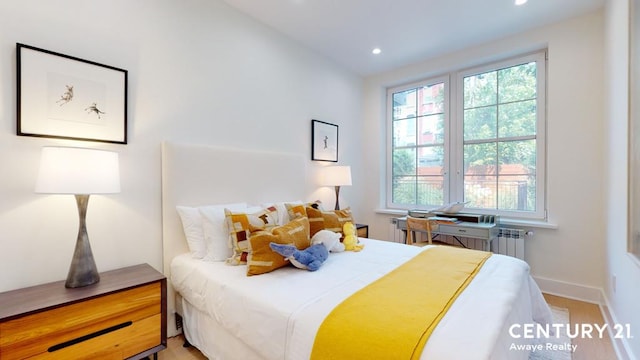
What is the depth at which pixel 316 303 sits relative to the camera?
51.6 inches

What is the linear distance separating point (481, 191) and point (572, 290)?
1266 millimetres

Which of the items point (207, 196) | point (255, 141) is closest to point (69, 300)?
point (207, 196)

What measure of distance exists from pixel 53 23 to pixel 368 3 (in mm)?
2277

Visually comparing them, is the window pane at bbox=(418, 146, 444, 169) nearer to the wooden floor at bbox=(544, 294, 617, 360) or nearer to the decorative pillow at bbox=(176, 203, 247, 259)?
the wooden floor at bbox=(544, 294, 617, 360)

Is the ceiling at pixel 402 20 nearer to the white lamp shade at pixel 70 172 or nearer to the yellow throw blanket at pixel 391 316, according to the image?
the white lamp shade at pixel 70 172

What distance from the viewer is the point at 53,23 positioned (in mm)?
1678

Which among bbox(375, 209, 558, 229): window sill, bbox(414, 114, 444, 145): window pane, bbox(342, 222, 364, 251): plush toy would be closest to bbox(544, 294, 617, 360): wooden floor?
bbox(375, 209, 558, 229): window sill

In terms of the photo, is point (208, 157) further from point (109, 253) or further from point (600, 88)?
point (600, 88)

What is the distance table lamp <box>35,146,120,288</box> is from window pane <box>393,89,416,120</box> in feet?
11.7

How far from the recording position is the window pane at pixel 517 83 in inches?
125

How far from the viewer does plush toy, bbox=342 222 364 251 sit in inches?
94.0

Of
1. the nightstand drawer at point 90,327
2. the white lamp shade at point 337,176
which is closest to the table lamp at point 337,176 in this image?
A: the white lamp shade at point 337,176

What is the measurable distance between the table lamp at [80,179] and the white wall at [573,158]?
12.5 ft

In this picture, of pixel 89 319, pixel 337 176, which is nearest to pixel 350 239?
pixel 337 176
